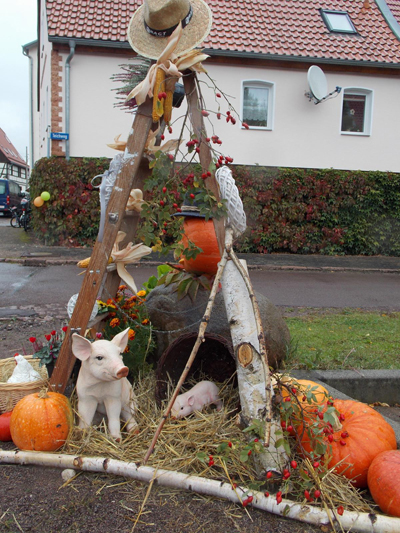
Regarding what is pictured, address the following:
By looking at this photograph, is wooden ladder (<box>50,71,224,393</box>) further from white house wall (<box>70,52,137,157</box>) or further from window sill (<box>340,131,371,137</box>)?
window sill (<box>340,131,371,137</box>)

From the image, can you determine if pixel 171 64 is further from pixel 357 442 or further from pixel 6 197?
A: pixel 6 197

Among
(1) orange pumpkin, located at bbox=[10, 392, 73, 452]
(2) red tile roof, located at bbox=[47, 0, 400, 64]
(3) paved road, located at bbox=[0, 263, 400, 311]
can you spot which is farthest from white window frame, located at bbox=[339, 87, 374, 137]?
(1) orange pumpkin, located at bbox=[10, 392, 73, 452]

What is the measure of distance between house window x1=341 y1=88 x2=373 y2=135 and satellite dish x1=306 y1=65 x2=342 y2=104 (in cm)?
102

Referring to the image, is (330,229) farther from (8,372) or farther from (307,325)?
(8,372)

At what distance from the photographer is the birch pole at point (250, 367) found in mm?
2275

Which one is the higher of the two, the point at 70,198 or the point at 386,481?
the point at 70,198

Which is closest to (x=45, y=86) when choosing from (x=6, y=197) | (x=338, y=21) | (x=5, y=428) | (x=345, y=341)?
(x=338, y=21)

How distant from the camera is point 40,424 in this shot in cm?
255

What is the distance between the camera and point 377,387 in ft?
12.0

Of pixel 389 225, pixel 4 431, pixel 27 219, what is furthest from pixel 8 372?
pixel 27 219

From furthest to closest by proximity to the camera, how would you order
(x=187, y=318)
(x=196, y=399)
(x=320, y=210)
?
1. (x=320, y=210)
2. (x=187, y=318)
3. (x=196, y=399)

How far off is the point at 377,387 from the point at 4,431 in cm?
255

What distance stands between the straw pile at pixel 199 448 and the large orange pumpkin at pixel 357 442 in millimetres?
81

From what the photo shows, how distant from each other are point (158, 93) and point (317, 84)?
11.7 m
